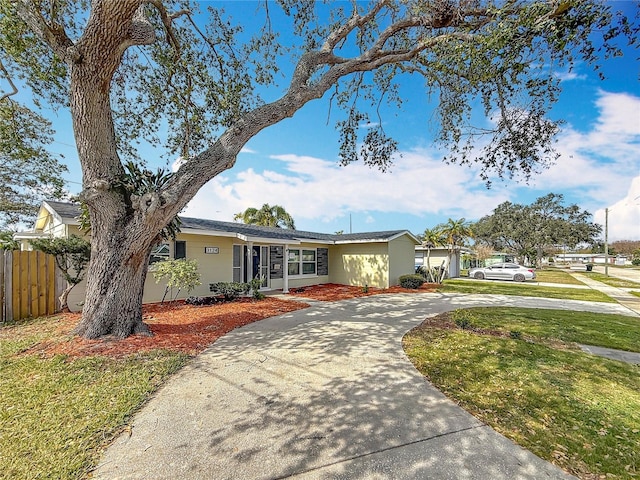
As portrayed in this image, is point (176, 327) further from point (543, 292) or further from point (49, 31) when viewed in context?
point (543, 292)

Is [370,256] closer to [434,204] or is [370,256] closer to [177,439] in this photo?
[434,204]

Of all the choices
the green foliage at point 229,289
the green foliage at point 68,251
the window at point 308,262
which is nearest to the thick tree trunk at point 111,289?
the green foliage at point 68,251

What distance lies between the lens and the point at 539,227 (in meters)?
39.1

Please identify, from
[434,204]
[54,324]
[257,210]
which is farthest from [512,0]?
[257,210]

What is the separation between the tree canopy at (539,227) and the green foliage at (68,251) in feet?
134

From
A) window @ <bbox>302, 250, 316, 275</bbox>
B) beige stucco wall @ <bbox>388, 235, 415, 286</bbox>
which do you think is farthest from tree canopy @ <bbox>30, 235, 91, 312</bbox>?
beige stucco wall @ <bbox>388, 235, 415, 286</bbox>

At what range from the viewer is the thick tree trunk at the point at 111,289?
209 inches

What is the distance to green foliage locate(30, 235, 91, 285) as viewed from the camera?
7117 millimetres

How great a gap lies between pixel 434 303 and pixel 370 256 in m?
5.67

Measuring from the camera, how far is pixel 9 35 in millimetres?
6156

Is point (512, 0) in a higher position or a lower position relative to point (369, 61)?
lower

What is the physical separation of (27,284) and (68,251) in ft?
3.94

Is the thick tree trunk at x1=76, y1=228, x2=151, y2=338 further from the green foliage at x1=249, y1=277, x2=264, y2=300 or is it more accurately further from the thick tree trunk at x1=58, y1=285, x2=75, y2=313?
the green foliage at x1=249, y1=277, x2=264, y2=300

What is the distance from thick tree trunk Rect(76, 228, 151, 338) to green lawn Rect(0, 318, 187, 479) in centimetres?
94
